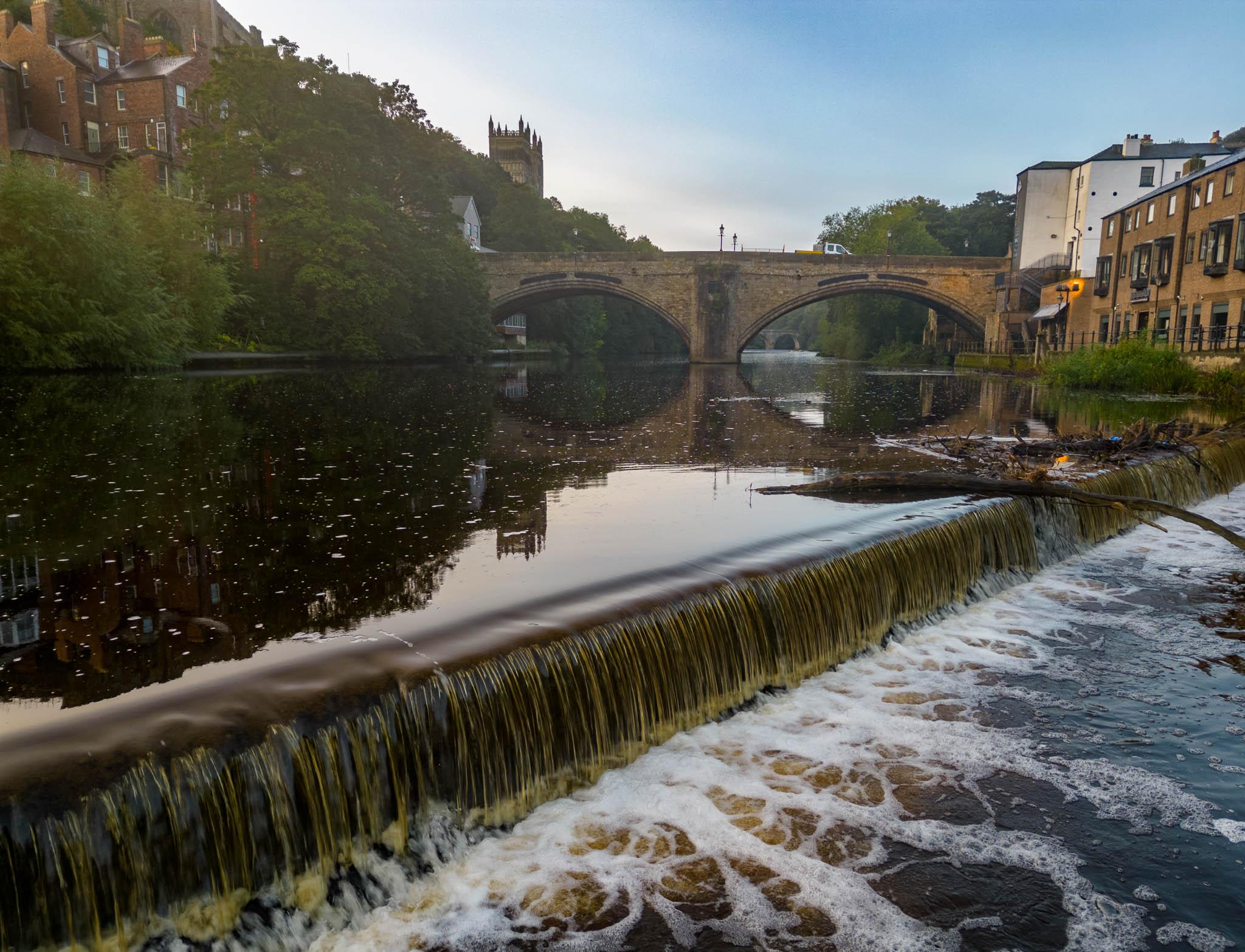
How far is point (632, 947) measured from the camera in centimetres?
335

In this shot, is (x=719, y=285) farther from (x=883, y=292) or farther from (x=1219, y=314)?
(x=1219, y=314)

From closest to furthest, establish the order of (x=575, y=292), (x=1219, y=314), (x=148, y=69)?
1. (x=1219, y=314)
2. (x=148, y=69)
3. (x=575, y=292)

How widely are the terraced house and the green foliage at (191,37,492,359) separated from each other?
29018mm

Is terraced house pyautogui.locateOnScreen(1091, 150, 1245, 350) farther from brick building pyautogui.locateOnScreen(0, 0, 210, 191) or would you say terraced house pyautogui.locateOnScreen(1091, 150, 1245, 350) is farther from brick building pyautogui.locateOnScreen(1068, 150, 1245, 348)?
brick building pyautogui.locateOnScreen(0, 0, 210, 191)

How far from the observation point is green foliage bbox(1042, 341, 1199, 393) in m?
23.9

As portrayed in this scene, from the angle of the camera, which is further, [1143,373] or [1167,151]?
[1167,151]

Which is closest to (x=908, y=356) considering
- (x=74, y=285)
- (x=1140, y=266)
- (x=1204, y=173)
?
(x=1140, y=266)

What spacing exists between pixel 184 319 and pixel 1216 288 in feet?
128

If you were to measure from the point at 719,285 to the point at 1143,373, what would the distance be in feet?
114

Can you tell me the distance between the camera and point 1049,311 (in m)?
53.2

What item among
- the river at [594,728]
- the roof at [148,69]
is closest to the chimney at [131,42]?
the roof at [148,69]

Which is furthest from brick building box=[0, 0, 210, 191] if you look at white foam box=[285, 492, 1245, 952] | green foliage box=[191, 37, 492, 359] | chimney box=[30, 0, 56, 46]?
white foam box=[285, 492, 1245, 952]

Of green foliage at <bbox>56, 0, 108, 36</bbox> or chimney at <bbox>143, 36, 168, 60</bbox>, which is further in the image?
green foliage at <bbox>56, 0, 108, 36</bbox>

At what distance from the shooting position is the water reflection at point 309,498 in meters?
4.70
